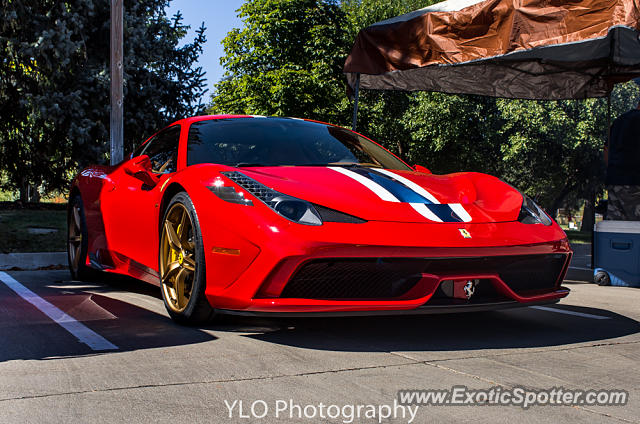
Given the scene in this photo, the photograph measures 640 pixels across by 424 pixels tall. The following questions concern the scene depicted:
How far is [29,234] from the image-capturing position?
34.5 feet

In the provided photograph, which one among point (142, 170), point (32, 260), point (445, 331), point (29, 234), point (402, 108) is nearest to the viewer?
point (445, 331)

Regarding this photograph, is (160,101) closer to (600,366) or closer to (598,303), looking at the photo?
(598,303)

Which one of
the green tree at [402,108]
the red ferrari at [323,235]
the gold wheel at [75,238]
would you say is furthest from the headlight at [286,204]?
the green tree at [402,108]

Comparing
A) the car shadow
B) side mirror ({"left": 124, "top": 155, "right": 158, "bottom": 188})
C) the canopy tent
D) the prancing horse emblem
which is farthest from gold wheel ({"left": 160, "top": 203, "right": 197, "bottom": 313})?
the canopy tent

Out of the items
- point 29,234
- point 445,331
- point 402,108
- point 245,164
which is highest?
point 402,108

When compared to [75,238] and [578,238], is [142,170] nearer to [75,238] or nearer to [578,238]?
[75,238]

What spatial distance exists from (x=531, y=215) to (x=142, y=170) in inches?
105

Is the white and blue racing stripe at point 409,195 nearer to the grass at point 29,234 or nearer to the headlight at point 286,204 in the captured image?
the headlight at point 286,204

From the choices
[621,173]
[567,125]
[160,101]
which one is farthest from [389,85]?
[567,125]

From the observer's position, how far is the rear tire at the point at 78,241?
605cm

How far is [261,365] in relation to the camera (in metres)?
3.04

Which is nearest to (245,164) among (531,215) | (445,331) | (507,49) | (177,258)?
(177,258)

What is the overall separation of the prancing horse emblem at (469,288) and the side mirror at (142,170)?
2201 millimetres

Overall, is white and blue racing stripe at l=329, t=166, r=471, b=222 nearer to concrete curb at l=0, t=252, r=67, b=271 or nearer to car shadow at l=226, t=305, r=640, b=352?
car shadow at l=226, t=305, r=640, b=352
